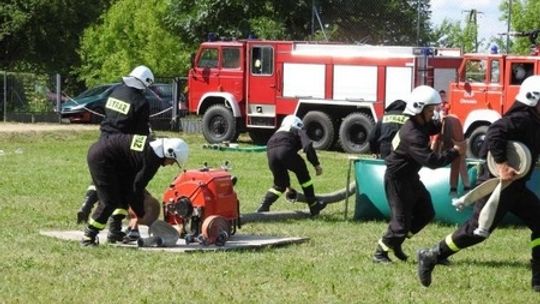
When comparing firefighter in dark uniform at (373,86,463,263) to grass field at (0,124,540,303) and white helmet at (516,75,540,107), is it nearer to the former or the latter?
grass field at (0,124,540,303)

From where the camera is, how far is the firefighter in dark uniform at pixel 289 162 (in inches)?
597

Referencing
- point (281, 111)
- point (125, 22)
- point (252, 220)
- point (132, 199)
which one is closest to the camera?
point (132, 199)

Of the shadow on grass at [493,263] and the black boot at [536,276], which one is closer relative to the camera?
the black boot at [536,276]

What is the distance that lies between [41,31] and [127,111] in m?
31.8

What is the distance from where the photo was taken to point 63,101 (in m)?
38.5

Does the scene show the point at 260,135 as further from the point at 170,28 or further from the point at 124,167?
the point at 124,167

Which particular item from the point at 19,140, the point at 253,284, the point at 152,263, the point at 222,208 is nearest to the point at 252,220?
the point at 222,208

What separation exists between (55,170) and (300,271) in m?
11.9

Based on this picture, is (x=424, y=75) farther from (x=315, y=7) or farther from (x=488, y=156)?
(x=488, y=156)

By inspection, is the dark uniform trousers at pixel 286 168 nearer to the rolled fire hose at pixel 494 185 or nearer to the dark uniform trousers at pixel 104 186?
the dark uniform trousers at pixel 104 186

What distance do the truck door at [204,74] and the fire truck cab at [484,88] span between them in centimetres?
684

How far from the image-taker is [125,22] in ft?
153

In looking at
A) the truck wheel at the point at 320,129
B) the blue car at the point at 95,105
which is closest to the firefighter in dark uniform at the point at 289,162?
the truck wheel at the point at 320,129

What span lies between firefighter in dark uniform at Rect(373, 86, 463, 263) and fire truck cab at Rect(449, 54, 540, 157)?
13.6 metres
